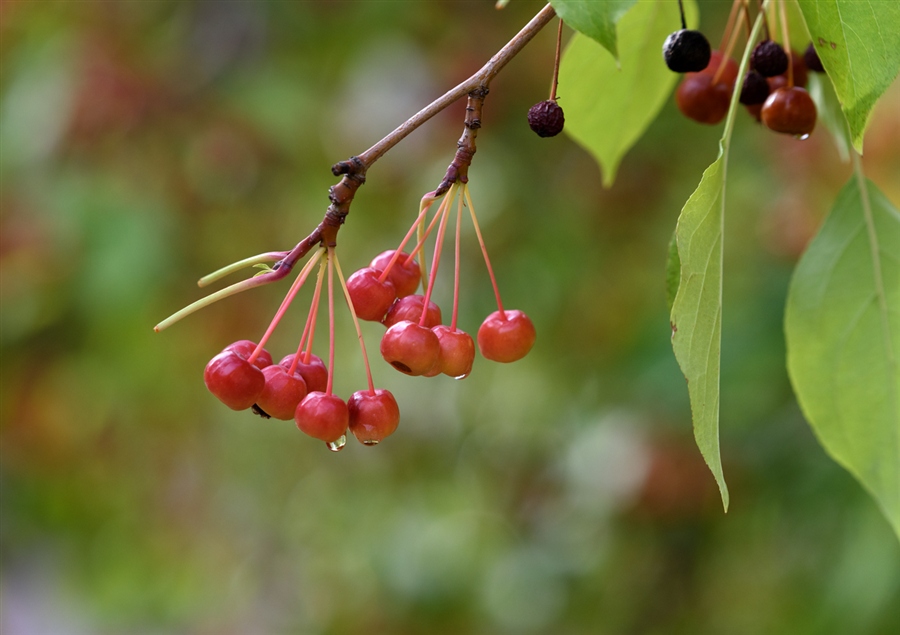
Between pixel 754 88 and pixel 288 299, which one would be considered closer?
pixel 288 299

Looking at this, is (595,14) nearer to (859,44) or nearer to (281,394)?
(859,44)

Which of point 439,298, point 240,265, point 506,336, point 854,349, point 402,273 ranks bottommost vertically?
point 439,298

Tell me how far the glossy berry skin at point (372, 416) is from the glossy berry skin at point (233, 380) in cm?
10

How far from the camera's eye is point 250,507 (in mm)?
4773

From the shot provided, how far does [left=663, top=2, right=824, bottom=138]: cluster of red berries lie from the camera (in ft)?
3.09

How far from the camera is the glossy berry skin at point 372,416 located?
0.87 meters

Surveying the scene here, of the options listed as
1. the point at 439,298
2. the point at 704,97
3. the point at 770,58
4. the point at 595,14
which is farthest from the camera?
the point at 439,298

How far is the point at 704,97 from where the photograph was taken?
1.13m

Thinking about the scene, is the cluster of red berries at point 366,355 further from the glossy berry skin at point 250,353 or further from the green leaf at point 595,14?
the green leaf at point 595,14

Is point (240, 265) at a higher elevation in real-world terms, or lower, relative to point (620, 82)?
higher

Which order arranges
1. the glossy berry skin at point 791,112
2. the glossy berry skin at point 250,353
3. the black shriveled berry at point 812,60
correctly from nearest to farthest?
the glossy berry skin at point 250,353
the glossy berry skin at point 791,112
the black shriveled berry at point 812,60

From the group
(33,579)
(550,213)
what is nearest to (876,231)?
(550,213)

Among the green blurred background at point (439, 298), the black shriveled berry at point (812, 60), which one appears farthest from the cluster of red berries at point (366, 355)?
the green blurred background at point (439, 298)

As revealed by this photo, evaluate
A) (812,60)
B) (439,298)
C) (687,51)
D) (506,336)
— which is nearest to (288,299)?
(506,336)
